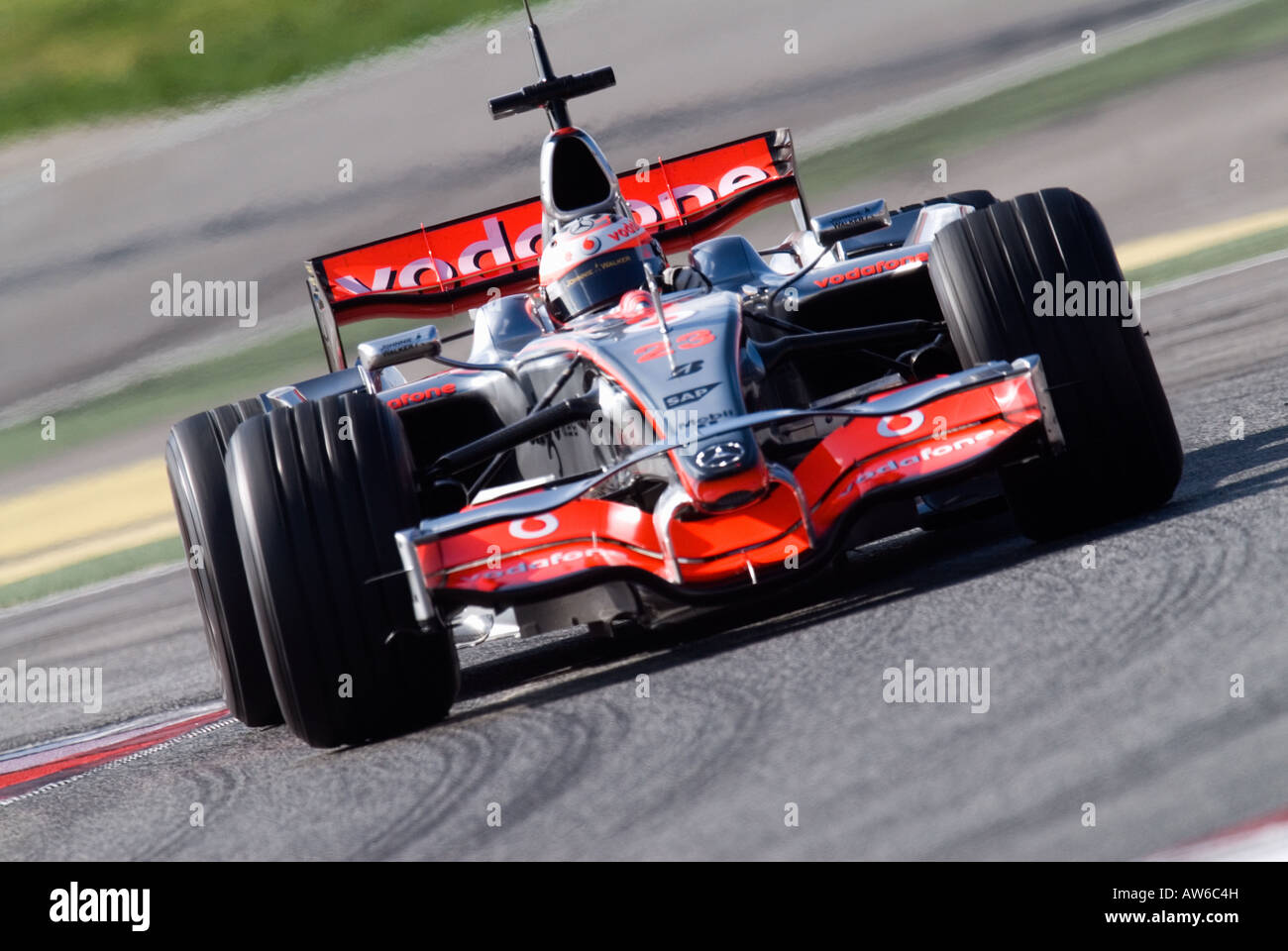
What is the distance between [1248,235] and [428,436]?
407 inches

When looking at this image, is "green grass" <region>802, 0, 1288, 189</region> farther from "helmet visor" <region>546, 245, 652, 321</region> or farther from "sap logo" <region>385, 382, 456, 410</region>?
"sap logo" <region>385, 382, 456, 410</region>

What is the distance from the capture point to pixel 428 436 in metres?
7.78

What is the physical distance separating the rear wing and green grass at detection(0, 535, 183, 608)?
4572mm

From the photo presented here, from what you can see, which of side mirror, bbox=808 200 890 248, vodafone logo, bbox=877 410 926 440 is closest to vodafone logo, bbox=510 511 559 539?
vodafone logo, bbox=877 410 926 440

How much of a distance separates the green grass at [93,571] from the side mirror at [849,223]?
716 centimetres

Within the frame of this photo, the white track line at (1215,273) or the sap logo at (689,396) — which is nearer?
the sap logo at (689,396)

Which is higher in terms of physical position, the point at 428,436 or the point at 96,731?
the point at 428,436

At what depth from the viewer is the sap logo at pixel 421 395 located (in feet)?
24.3

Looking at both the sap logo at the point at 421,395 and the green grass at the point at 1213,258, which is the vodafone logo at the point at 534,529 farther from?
the green grass at the point at 1213,258

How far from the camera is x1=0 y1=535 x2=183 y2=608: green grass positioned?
1354cm

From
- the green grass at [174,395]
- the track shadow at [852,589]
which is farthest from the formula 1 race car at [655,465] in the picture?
the green grass at [174,395]

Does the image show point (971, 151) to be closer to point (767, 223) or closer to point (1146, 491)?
point (767, 223)
